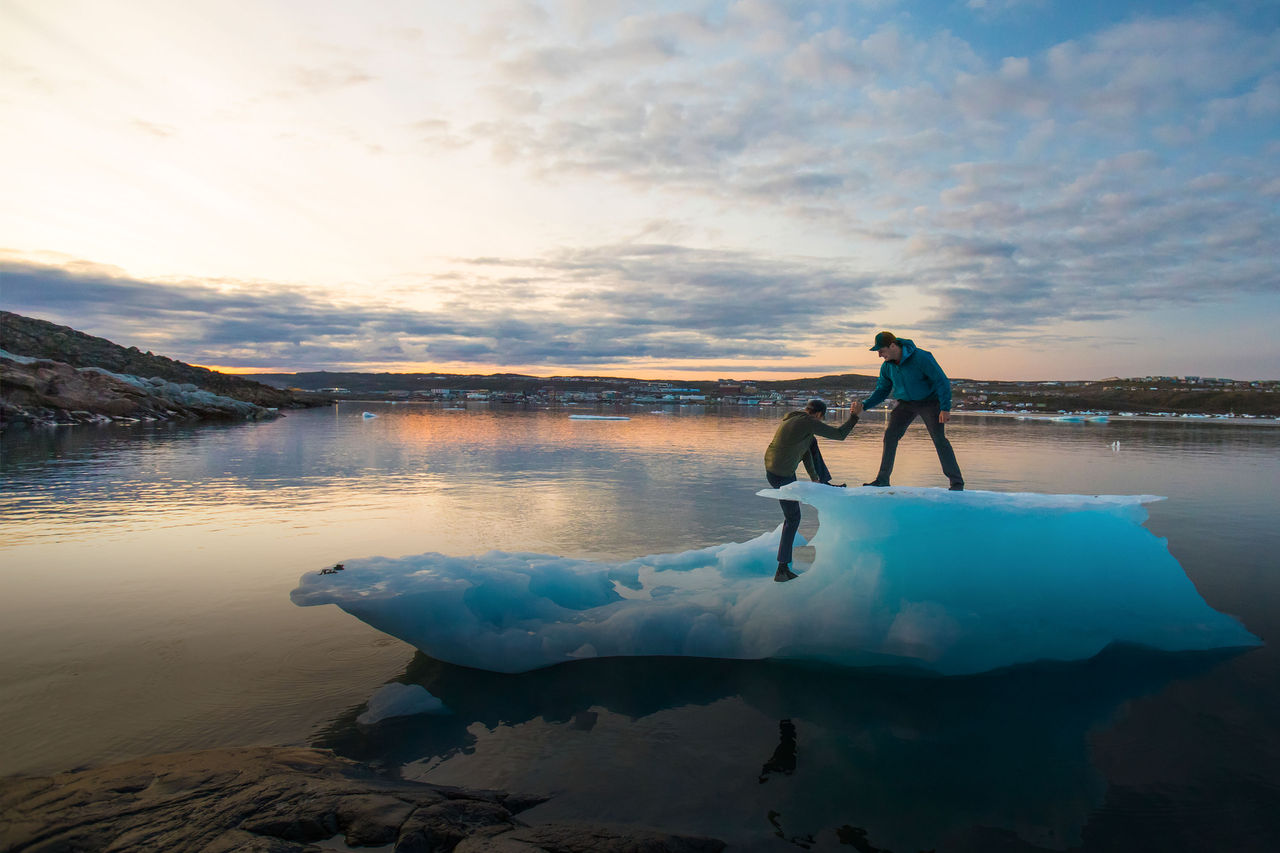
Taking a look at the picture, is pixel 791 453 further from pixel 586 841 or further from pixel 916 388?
pixel 586 841

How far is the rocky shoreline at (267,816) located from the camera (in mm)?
2941

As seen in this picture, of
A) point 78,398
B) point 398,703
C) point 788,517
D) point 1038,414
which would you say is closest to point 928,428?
point 788,517

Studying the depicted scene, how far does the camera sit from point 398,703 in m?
4.85

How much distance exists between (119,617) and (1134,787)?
8.85m

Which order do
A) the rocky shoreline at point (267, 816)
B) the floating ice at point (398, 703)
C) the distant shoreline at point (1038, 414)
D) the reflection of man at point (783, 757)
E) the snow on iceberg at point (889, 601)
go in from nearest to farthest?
1. the rocky shoreline at point (267, 816)
2. the reflection of man at point (783, 757)
3. the floating ice at point (398, 703)
4. the snow on iceberg at point (889, 601)
5. the distant shoreline at point (1038, 414)

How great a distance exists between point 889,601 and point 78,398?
169ft

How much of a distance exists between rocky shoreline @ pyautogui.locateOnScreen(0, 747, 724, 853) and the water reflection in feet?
1.15

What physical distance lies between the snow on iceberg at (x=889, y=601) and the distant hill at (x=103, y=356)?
64150 millimetres

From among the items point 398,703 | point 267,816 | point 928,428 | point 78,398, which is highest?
point 78,398

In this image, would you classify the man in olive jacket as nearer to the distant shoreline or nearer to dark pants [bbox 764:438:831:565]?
dark pants [bbox 764:438:831:565]

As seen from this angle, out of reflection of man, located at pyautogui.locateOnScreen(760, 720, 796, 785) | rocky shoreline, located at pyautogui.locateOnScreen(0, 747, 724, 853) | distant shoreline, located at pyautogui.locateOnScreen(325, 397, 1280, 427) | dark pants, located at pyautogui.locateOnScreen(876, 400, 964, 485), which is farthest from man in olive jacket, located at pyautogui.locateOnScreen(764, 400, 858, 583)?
distant shoreline, located at pyautogui.locateOnScreen(325, 397, 1280, 427)

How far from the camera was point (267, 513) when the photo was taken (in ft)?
41.5

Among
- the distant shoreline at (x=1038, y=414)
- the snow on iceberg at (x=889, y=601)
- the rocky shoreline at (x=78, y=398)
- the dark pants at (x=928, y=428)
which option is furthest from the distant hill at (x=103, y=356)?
the dark pants at (x=928, y=428)

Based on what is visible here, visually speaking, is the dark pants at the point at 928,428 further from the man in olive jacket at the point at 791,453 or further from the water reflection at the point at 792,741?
the water reflection at the point at 792,741
